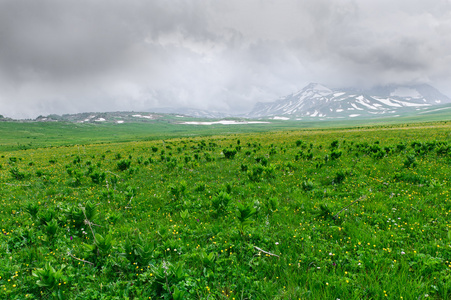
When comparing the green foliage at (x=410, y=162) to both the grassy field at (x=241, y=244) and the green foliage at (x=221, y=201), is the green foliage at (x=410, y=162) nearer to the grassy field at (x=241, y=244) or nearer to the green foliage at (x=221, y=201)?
the grassy field at (x=241, y=244)

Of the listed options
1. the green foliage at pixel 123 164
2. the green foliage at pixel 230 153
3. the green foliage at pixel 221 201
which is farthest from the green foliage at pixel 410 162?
the green foliage at pixel 123 164

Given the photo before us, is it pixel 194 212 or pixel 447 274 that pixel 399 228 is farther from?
pixel 194 212

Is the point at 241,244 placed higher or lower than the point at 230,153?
lower

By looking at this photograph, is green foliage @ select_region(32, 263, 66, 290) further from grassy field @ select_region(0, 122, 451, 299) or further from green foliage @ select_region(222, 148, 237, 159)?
green foliage @ select_region(222, 148, 237, 159)

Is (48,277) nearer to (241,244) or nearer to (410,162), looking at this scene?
(241,244)

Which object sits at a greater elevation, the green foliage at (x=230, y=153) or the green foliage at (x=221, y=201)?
the green foliage at (x=230, y=153)

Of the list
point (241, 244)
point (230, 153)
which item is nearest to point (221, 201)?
point (241, 244)

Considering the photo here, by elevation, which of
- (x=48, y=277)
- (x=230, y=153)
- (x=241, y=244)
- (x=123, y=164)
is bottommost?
(x=241, y=244)

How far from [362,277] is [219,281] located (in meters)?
2.85

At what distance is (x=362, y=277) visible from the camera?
390 cm

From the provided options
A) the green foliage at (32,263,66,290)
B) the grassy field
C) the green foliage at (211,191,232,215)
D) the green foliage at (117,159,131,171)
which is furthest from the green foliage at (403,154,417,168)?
the green foliage at (117,159,131,171)

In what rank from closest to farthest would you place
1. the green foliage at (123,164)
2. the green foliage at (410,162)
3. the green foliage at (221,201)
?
the green foliage at (221,201), the green foliage at (410,162), the green foliage at (123,164)

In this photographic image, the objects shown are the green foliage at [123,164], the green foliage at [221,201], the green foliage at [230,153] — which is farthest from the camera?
the green foliage at [230,153]

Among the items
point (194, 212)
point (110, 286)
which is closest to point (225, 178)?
point (194, 212)
